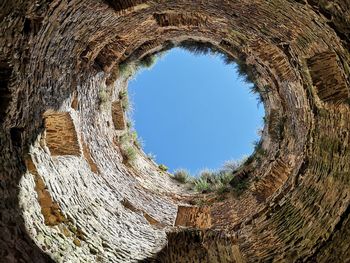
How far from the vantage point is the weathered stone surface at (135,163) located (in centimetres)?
434

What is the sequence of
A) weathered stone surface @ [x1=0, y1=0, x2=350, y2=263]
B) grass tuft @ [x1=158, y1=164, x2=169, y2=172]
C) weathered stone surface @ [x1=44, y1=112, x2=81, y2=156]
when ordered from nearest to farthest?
weathered stone surface @ [x1=0, y1=0, x2=350, y2=263] → weathered stone surface @ [x1=44, y1=112, x2=81, y2=156] → grass tuft @ [x1=158, y1=164, x2=169, y2=172]

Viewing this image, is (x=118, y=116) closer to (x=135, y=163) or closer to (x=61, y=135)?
(x=135, y=163)

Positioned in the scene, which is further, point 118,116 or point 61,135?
point 118,116

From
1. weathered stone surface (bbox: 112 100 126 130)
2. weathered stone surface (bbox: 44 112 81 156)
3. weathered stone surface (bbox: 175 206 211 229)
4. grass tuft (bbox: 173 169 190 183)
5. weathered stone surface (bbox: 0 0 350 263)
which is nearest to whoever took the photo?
weathered stone surface (bbox: 0 0 350 263)

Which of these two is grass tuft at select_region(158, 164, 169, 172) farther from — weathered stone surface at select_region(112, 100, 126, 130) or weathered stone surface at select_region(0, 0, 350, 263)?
weathered stone surface at select_region(112, 100, 126, 130)

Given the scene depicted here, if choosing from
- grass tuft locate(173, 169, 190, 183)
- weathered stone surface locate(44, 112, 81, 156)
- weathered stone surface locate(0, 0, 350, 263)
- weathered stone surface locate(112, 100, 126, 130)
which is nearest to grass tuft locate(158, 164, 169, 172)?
grass tuft locate(173, 169, 190, 183)


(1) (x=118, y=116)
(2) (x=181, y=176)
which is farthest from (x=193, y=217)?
(1) (x=118, y=116)

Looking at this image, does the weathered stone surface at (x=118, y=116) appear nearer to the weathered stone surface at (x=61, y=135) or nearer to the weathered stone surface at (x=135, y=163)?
the weathered stone surface at (x=135, y=163)

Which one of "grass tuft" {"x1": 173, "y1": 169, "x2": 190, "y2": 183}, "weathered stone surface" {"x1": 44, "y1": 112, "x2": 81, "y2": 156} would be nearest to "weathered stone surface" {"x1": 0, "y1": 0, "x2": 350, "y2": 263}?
"weathered stone surface" {"x1": 44, "y1": 112, "x2": 81, "y2": 156}

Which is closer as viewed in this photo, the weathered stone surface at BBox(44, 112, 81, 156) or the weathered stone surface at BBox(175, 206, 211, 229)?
the weathered stone surface at BBox(44, 112, 81, 156)

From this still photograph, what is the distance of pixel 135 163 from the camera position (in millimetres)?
8609

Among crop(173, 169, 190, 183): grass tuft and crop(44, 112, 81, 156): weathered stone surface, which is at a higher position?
crop(173, 169, 190, 183): grass tuft

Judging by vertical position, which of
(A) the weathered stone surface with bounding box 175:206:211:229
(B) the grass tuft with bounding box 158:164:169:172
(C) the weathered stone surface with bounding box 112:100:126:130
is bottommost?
(A) the weathered stone surface with bounding box 175:206:211:229

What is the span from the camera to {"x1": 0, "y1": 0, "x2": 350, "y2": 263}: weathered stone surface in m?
4.34
